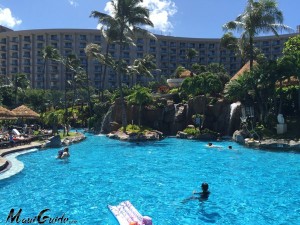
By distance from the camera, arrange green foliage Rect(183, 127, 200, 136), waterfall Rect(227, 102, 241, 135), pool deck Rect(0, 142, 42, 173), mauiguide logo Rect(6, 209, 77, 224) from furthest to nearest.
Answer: waterfall Rect(227, 102, 241, 135) < green foliage Rect(183, 127, 200, 136) < pool deck Rect(0, 142, 42, 173) < mauiguide logo Rect(6, 209, 77, 224)

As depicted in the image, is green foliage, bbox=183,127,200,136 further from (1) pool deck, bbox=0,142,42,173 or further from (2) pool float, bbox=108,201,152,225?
(2) pool float, bbox=108,201,152,225

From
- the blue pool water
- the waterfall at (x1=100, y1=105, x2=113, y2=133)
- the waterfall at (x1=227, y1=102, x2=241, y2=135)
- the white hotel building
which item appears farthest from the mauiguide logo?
the white hotel building

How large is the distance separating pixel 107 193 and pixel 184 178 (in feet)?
15.3

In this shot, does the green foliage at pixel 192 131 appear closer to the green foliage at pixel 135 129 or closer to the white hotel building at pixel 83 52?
the green foliage at pixel 135 129

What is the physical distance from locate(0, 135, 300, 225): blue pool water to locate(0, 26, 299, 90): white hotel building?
243 ft

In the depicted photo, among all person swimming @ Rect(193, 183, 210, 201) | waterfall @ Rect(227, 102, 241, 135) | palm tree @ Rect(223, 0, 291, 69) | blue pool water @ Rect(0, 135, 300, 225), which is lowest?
blue pool water @ Rect(0, 135, 300, 225)

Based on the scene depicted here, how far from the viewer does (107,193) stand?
1368cm

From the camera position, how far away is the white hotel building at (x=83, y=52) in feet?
310

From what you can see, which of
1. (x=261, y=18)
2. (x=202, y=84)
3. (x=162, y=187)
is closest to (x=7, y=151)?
(x=162, y=187)

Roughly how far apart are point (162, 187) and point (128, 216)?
5.23 meters

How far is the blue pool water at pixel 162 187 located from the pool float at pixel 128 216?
28 cm

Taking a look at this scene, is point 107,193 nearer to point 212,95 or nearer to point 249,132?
point 249,132

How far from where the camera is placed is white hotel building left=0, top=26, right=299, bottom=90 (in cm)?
9438

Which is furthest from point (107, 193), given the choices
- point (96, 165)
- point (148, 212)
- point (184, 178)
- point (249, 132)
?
point (249, 132)
